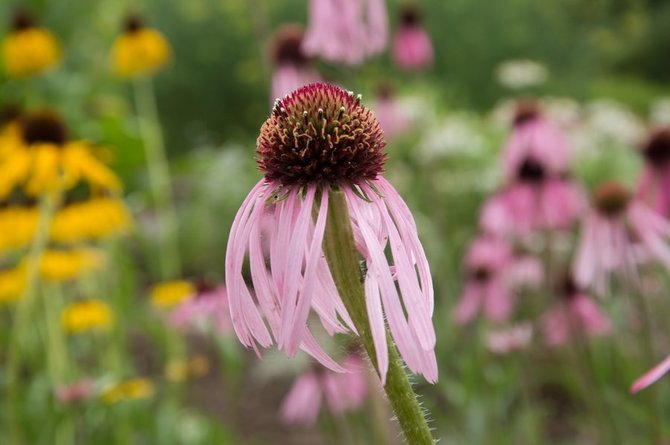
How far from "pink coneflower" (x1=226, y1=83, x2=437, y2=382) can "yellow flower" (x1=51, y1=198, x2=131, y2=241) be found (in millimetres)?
1360

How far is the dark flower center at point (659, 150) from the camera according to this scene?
1510 mm

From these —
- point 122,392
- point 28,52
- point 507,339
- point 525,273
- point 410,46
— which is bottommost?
point 507,339

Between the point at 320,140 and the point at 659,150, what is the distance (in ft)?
3.68

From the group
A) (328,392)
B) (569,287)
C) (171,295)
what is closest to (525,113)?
(569,287)

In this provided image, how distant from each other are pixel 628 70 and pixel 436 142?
8.27 meters

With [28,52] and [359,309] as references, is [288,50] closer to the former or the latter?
[28,52]

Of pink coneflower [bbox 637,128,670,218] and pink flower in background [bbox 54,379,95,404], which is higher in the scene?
pink coneflower [bbox 637,128,670,218]

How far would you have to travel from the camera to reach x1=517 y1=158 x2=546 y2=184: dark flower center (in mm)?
1839

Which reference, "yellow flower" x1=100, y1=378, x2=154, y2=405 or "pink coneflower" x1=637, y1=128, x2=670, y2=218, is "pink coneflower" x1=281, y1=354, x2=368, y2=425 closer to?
"yellow flower" x1=100, y1=378, x2=154, y2=405

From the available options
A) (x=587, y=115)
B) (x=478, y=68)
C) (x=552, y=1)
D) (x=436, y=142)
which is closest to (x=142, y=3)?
(x=478, y=68)

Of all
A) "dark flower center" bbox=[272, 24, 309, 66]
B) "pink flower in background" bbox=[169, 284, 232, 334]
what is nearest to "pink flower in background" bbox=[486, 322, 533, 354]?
"pink flower in background" bbox=[169, 284, 232, 334]

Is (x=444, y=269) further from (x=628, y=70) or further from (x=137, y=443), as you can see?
(x=628, y=70)

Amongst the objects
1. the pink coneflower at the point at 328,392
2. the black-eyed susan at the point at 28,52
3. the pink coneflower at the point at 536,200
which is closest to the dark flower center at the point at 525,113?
the pink coneflower at the point at 536,200

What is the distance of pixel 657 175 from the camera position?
4.93 ft
